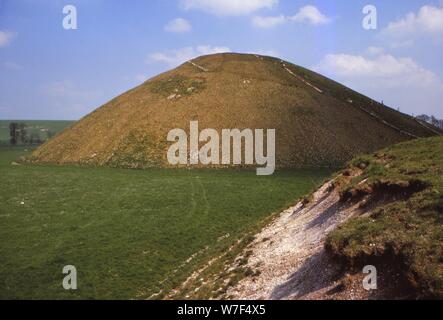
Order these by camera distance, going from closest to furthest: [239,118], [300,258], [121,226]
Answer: [300,258]
[121,226]
[239,118]


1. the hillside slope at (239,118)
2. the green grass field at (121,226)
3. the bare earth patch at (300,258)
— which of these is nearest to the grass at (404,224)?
the bare earth patch at (300,258)

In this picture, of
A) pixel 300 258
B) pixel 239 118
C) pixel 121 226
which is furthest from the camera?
pixel 239 118

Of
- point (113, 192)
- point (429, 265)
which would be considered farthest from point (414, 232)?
point (113, 192)

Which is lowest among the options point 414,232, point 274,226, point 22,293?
point 22,293

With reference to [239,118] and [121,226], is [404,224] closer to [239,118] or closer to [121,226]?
[121,226]

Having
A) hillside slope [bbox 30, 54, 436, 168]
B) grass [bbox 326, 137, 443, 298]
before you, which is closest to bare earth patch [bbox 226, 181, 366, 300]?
grass [bbox 326, 137, 443, 298]

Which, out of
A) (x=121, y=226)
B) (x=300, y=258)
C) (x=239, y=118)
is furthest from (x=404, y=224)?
(x=239, y=118)
